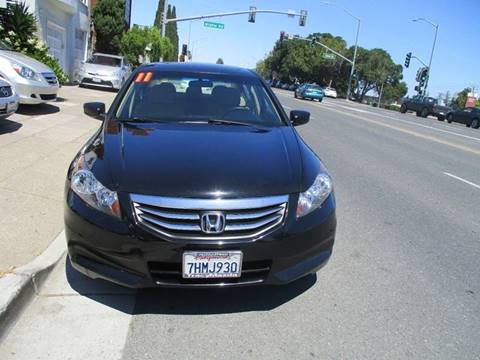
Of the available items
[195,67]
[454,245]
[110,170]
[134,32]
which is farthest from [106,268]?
[134,32]

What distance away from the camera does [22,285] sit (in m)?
3.30

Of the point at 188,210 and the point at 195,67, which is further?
the point at 195,67

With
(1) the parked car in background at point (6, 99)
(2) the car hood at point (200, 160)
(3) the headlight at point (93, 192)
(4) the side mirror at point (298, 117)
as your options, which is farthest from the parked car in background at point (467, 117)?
(3) the headlight at point (93, 192)

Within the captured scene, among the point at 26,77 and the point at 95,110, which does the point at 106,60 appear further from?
the point at 95,110

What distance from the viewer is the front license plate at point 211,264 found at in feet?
9.87

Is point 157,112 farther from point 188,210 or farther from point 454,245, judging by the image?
point 454,245

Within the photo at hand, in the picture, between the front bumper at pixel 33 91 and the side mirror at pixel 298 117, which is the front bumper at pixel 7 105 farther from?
the side mirror at pixel 298 117

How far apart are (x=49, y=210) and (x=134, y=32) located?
34.7 meters

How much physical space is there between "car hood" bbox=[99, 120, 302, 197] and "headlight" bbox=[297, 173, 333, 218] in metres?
0.09

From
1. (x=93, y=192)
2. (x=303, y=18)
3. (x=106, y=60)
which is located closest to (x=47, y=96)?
(x=93, y=192)

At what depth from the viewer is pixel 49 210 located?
197 inches

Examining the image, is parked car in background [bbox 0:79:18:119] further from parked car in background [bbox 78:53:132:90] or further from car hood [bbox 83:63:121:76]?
car hood [bbox 83:63:121:76]

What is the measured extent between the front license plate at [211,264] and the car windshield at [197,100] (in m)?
1.68

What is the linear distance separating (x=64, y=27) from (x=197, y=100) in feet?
69.2
